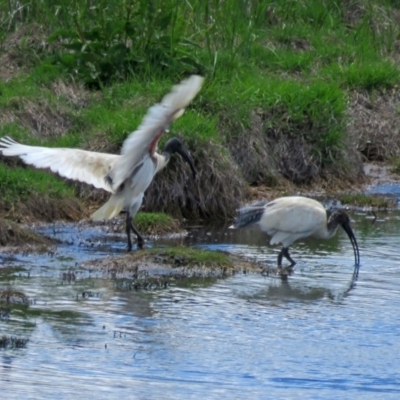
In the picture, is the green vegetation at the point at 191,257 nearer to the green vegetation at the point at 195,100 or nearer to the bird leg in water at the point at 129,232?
the bird leg in water at the point at 129,232

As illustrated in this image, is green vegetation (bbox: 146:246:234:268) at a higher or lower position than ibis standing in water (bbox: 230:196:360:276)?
lower

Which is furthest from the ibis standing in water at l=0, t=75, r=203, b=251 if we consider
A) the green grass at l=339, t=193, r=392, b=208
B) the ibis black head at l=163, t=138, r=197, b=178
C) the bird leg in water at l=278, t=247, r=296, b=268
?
the green grass at l=339, t=193, r=392, b=208

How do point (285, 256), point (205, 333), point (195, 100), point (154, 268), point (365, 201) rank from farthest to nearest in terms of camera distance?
point (195, 100) → point (365, 201) → point (285, 256) → point (154, 268) → point (205, 333)

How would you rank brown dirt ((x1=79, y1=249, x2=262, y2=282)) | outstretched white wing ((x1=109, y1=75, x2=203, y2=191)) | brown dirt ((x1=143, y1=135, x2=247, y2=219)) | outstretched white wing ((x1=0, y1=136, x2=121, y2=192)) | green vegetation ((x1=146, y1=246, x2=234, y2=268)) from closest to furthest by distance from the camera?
outstretched white wing ((x1=109, y1=75, x2=203, y2=191)) < brown dirt ((x1=79, y1=249, x2=262, y2=282)) < green vegetation ((x1=146, y1=246, x2=234, y2=268)) < outstretched white wing ((x1=0, y1=136, x2=121, y2=192)) < brown dirt ((x1=143, y1=135, x2=247, y2=219))

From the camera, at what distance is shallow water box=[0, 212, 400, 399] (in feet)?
23.5

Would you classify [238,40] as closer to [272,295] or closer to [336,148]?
[336,148]

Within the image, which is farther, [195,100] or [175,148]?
[195,100]

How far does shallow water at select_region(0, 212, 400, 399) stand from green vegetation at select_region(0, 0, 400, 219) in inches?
75.0

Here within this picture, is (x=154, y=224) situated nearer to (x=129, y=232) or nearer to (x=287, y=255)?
(x=129, y=232)

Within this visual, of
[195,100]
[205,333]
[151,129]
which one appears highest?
[195,100]

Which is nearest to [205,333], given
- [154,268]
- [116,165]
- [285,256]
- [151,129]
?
[154,268]

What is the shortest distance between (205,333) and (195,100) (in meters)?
5.99

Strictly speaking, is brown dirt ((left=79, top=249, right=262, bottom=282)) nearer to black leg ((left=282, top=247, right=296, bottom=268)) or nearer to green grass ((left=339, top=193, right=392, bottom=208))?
black leg ((left=282, top=247, right=296, bottom=268))

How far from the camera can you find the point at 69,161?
10.9 m
